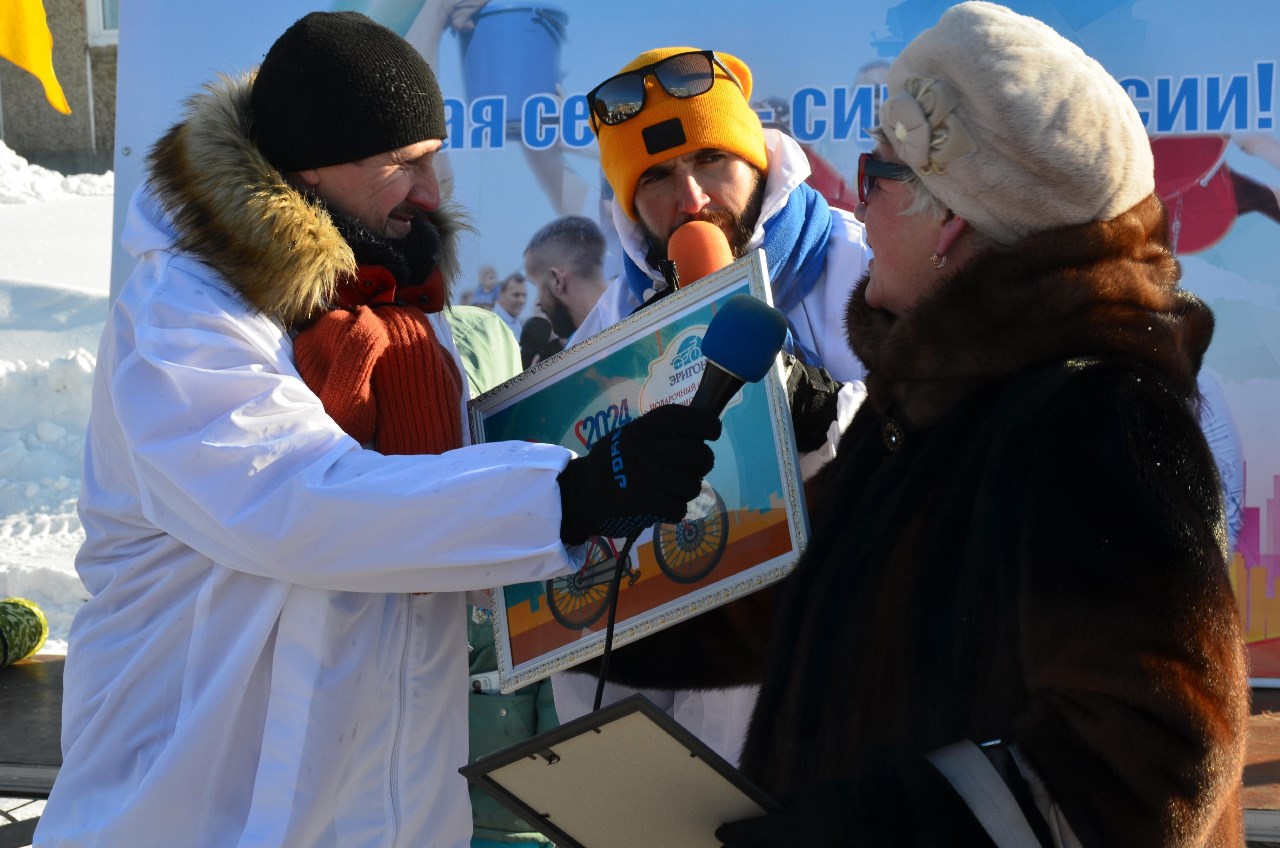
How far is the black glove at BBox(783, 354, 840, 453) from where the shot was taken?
2445 mm

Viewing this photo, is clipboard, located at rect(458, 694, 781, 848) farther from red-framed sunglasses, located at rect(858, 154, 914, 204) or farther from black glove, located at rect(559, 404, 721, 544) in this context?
red-framed sunglasses, located at rect(858, 154, 914, 204)

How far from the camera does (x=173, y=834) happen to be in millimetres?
2100

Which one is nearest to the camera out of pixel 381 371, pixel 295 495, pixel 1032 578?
pixel 1032 578

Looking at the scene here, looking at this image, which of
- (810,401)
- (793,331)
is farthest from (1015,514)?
(793,331)

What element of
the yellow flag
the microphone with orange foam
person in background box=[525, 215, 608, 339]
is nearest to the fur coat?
the microphone with orange foam

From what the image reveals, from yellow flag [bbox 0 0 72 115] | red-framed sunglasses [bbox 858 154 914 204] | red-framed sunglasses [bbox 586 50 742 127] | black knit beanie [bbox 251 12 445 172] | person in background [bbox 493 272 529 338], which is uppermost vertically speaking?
yellow flag [bbox 0 0 72 115]

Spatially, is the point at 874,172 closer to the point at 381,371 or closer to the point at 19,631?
the point at 381,371

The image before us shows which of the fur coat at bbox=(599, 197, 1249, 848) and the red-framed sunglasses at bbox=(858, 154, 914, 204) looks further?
the red-framed sunglasses at bbox=(858, 154, 914, 204)

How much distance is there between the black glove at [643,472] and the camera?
5.99ft

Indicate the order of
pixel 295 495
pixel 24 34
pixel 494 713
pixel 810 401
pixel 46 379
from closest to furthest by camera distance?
pixel 295 495 < pixel 810 401 < pixel 494 713 < pixel 24 34 < pixel 46 379

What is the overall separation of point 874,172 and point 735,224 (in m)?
1.26

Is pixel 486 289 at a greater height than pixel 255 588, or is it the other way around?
pixel 486 289

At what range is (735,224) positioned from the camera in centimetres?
319

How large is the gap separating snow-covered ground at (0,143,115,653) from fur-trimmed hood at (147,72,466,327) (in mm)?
3781
